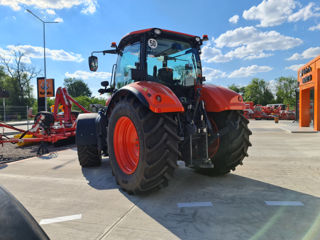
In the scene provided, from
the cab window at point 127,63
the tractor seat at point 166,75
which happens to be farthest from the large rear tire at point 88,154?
the tractor seat at point 166,75

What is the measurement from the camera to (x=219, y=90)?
407cm

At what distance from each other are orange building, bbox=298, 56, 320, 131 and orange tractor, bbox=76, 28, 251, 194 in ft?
39.5

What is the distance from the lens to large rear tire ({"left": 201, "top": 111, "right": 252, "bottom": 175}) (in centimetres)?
387

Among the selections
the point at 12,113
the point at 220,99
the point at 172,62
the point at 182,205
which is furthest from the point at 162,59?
the point at 12,113

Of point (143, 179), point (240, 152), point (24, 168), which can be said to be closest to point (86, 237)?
point (143, 179)

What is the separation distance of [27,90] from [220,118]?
5305cm

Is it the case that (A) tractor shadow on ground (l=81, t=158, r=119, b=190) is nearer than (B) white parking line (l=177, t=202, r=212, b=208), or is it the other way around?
(B) white parking line (l=177, t=202, r=212, b=208)

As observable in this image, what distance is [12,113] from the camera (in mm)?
14711

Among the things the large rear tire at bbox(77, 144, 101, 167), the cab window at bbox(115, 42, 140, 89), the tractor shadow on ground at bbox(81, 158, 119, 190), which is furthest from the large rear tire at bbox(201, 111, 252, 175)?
the large rear tire at bbox(77, 144, 101, 167)

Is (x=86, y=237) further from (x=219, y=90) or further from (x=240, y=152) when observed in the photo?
(x=219, y=90)

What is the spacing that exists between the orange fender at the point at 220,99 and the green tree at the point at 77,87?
8627cm

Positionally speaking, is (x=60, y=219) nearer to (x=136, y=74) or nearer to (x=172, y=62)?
(x=136, y=74)

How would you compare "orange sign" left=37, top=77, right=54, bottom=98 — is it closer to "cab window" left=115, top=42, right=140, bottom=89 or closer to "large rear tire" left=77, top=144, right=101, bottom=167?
"large rear tire" left=77, top=144, right=101, bottom=167

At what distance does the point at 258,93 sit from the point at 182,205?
8437 cm
